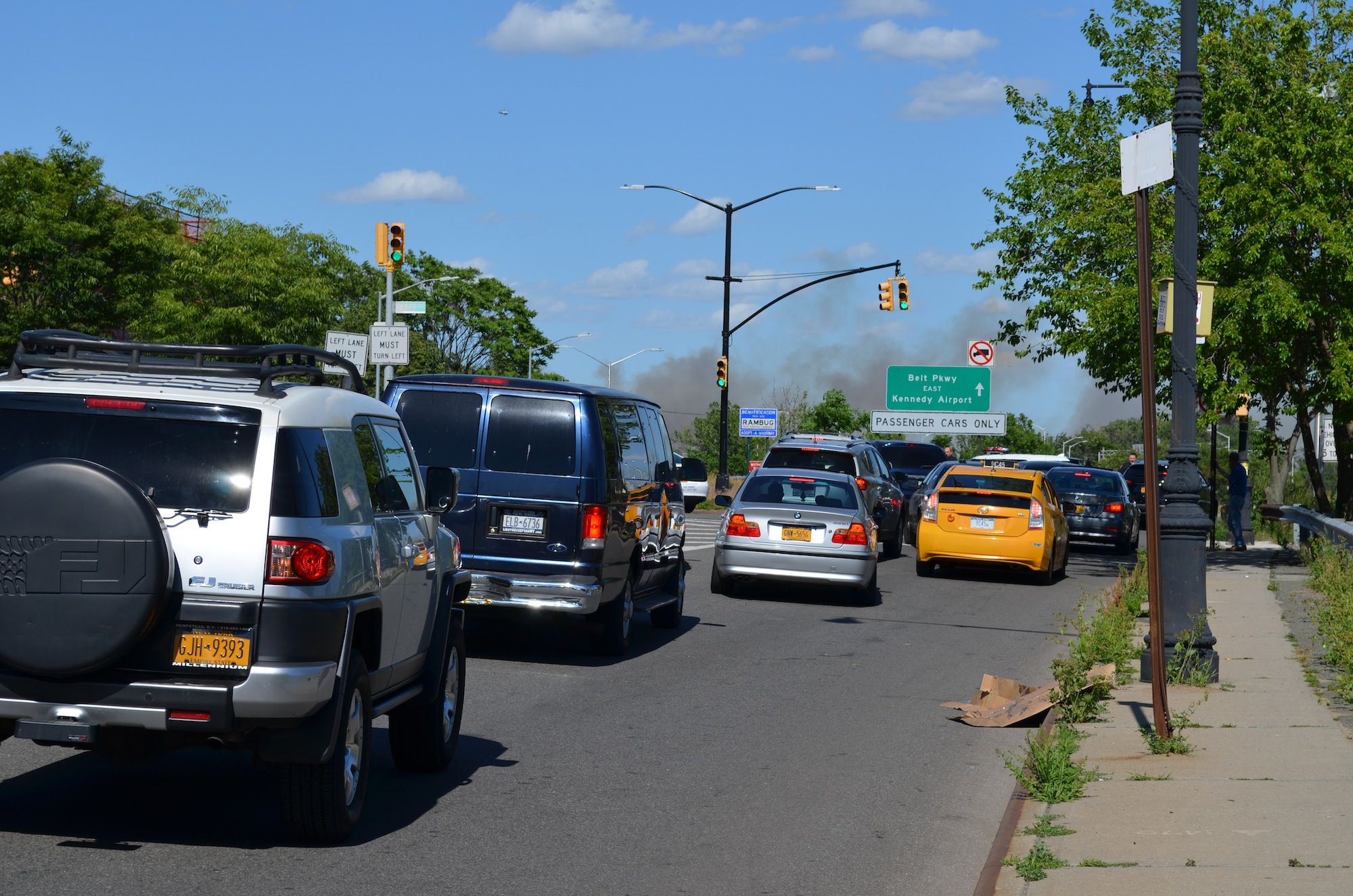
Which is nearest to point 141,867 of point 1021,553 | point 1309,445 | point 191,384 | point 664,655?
point 191,384

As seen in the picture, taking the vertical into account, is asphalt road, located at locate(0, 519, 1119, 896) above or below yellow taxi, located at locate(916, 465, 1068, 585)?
below

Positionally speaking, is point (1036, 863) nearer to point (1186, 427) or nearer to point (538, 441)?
point (1186, 427)

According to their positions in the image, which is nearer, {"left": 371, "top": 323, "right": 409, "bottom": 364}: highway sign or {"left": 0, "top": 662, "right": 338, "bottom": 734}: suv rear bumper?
{"left": 0, "top": 662, "right": 338, "bottom": 734}: suv rear bumper

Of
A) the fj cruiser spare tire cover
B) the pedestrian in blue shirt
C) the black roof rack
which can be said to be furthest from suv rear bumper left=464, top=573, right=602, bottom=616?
the pedestrian in blue shirt

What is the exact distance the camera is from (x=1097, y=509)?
2875 cm

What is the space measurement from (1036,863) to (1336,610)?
822 cm

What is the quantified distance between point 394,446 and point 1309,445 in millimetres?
22393

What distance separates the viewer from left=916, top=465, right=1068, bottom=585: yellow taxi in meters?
21.5

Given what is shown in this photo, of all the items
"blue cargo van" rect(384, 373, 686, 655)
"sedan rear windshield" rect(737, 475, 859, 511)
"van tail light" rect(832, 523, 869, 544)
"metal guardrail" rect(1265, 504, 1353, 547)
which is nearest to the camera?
"blue cargo van" rect(384, 373, 686, 655)

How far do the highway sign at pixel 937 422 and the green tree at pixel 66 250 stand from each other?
1023 inches

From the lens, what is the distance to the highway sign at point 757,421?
55.3 meters

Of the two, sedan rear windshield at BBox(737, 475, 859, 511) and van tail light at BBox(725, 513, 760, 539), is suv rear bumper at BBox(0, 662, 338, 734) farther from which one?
sedan rear windshield at BBox(737, 475, 859, 511)

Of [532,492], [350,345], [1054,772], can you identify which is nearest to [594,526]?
[532,492]

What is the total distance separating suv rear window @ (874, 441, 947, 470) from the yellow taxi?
43.0 feet
